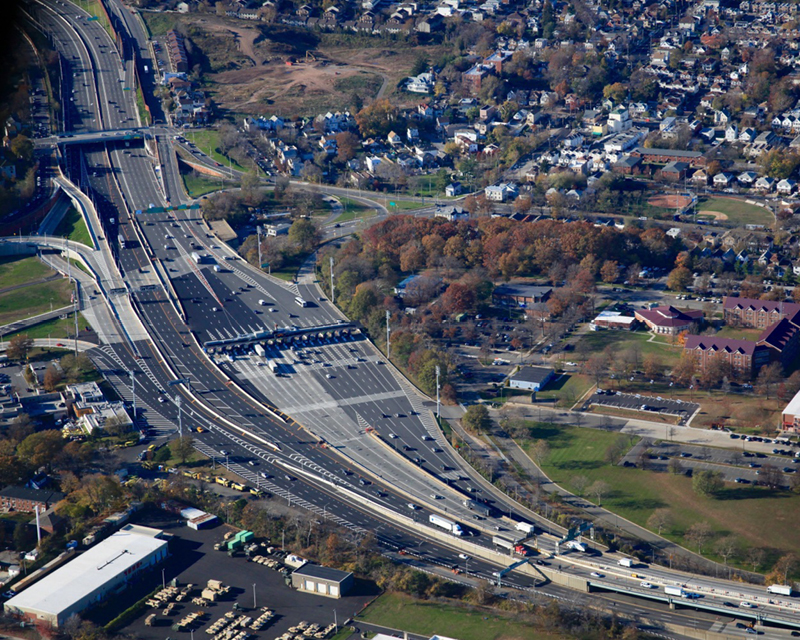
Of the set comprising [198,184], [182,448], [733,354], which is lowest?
[182,448]

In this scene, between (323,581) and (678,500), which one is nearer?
(323,581)

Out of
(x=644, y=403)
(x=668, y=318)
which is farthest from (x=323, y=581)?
(x=668, y=318)

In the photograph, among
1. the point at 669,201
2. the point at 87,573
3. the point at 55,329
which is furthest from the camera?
the point at 669,201

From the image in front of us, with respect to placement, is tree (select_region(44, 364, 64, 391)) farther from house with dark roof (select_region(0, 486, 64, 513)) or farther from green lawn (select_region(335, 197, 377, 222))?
green lawn (select_region(335, 197, 377, 222))

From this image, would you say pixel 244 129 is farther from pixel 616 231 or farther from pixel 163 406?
pixel 163 406

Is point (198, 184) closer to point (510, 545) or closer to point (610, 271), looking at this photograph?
point (610, 271)

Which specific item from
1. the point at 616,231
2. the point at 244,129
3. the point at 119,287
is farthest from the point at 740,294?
the point at 244,129

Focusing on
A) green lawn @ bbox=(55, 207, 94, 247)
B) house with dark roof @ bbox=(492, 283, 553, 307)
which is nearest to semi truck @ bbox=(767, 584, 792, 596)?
house with dark roof @ bbox=(492, 283, 553, 307)
